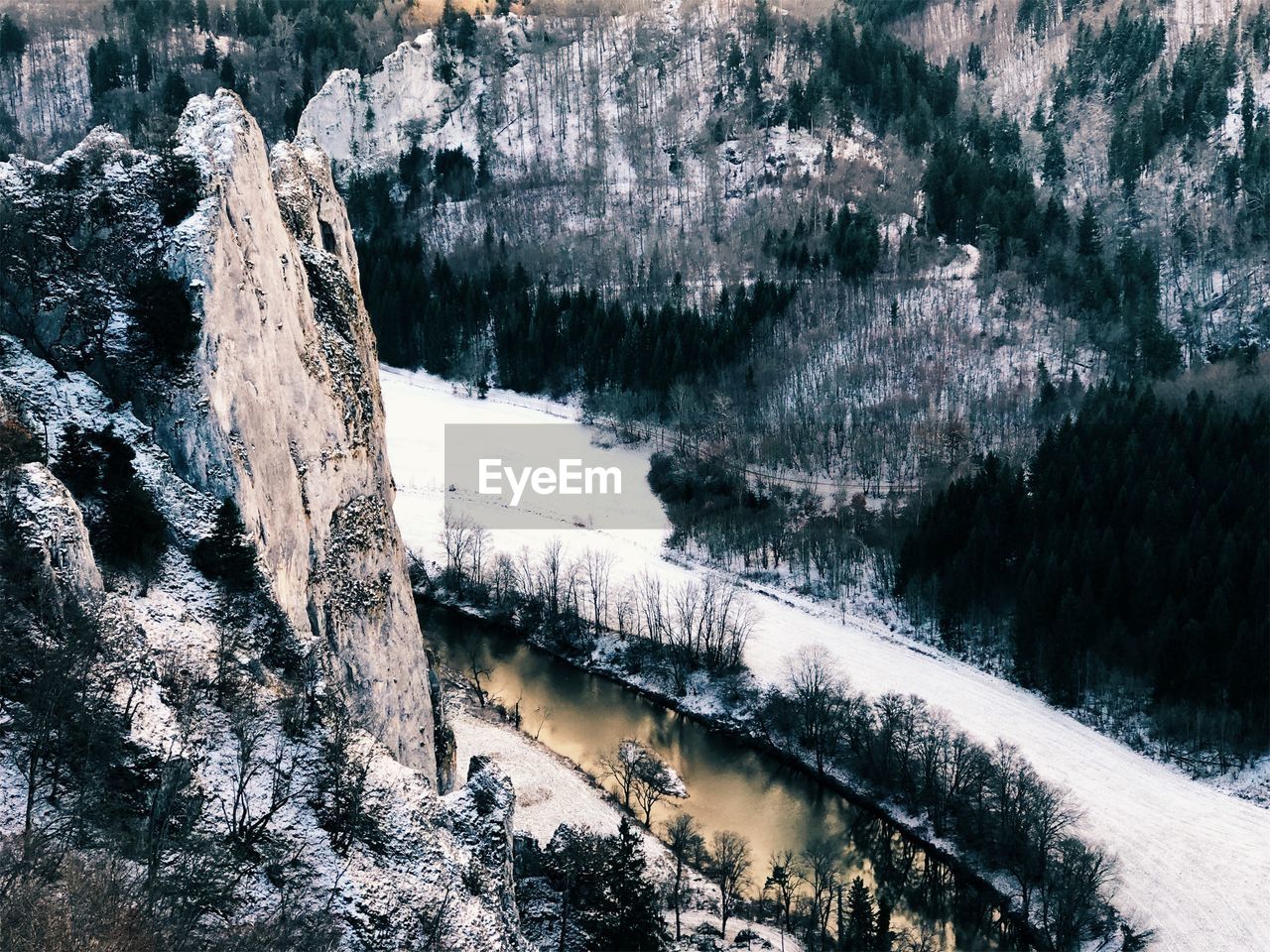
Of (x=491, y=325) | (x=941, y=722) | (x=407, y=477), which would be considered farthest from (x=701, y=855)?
(x=491, y=325)

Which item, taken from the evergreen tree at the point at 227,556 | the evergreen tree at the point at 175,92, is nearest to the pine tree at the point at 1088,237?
the evergreen tree at the point at 175,92

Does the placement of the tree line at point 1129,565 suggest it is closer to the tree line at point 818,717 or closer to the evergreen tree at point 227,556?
the tree line at point 818,717

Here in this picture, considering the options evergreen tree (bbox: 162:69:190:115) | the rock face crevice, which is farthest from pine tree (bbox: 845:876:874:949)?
evergreen tree (bbox: 162:69:190:115)

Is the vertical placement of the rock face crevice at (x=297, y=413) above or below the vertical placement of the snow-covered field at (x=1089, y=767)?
above

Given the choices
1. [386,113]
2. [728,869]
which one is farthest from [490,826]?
[386,113]

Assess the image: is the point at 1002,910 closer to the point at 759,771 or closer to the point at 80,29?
the point at 759,771

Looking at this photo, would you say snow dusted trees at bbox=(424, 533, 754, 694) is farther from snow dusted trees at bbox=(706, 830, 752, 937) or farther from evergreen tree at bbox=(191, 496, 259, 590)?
evergreen tree at bbox=(191, 496, 259, 590)
